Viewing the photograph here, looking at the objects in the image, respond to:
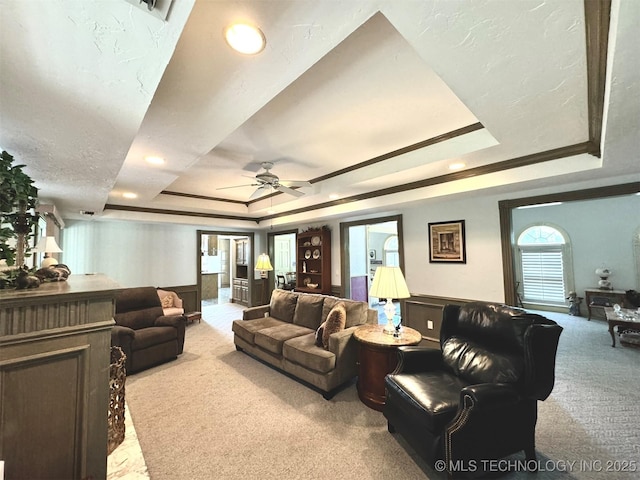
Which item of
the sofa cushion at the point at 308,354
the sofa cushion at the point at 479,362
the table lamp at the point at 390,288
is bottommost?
the sofa cushion at the point at 308,354

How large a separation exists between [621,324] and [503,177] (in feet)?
10.4

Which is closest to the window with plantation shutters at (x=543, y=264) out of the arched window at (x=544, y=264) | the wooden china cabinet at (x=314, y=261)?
the arched window at (x=544, y=264)

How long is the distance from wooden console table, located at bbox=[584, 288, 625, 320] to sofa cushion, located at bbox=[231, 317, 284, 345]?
6690 millimetres

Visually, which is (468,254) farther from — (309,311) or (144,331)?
(144,331)

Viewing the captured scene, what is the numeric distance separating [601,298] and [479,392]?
21.4 ft

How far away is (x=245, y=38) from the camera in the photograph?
3.89ft

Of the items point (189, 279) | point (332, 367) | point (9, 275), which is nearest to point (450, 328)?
point (332, 367)

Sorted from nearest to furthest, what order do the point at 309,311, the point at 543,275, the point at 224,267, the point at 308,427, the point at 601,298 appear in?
the point at 308,427 < the point at 309,311 < the point at 601,298 < the point at 543,275 < the point at 224,267

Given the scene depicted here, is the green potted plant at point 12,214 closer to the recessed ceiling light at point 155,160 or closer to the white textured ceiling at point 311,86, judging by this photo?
the white textured ceiling at point 311,86

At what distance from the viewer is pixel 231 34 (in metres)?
1.18

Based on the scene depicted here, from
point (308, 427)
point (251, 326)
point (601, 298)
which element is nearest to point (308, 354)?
point (308, 427)

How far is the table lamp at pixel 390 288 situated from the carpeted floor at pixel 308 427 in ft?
3.03

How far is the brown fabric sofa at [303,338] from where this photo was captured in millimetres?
2875

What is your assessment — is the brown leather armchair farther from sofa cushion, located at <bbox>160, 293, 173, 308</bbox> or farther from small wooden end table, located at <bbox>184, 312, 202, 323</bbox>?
small wooden end table, located at <bbox>184, 312, 202, 323</bbox>
